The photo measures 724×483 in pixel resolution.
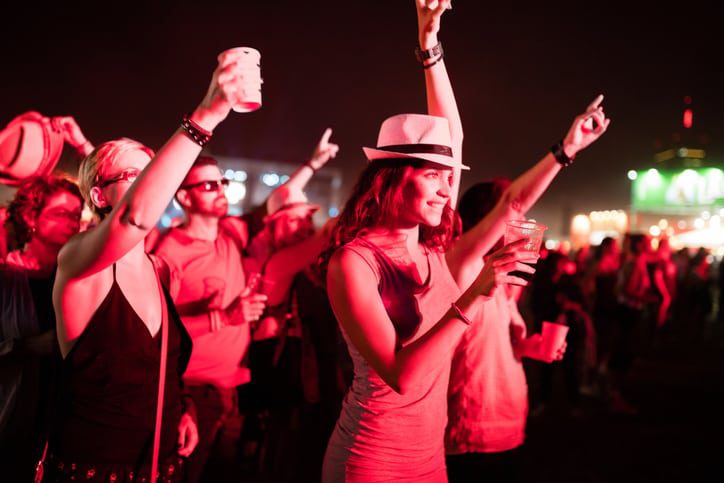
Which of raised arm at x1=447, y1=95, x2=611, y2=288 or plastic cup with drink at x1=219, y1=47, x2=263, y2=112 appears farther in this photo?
raised arm at x1=447, y1=95, x2=611, y2=288

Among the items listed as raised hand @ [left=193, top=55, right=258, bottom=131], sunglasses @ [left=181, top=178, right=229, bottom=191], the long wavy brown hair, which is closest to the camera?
raised hand @ [left=193, top=55, right=258, bottom=131]

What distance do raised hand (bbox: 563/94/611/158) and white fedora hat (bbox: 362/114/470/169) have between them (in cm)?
67

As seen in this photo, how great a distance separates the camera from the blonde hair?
1.83 m

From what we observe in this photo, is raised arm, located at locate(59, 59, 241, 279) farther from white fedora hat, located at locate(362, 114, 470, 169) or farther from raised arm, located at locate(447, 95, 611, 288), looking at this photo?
raised arm, located at locate(447, 95, 611, 288)

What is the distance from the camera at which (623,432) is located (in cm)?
594

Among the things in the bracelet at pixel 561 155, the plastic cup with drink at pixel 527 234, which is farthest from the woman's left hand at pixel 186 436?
the bracelet at pixel 561 155

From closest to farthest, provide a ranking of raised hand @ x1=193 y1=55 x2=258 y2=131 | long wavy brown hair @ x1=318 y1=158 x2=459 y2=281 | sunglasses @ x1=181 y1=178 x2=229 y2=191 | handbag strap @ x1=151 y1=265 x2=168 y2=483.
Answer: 1. raised hand @ x1=193 y1=55 x2=258 y2=131
2. handbag strap @ x1=151 y1=265 x2=168 y2=483
3. long wavy brown hair @ x1=318 y1=158 x2=459 y2=281
4. sunglasses @ x1=181 y1=178 x2=229 y2=191

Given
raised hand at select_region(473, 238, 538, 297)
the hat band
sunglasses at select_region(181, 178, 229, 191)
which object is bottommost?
raised hand at select_region(473, 238, 538, 297)

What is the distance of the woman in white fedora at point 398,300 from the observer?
63.7 inches

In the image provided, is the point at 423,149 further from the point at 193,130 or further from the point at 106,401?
the point at 106,401

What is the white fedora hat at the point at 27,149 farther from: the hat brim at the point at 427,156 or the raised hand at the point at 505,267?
the raised hand at the point at 505,267

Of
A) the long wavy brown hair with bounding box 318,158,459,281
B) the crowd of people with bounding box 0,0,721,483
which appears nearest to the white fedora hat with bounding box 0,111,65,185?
the crowd of people with bounding box 0,0,721,483

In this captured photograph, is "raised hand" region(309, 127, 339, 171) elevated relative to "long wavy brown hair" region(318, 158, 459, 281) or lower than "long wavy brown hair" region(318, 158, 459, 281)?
elevated

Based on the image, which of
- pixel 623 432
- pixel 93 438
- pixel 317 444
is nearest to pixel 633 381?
pixel 623 432
